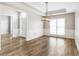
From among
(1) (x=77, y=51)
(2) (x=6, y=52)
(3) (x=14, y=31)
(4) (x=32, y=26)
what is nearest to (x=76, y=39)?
(1) (x=77, y=51)

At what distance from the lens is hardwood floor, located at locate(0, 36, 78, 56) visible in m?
2.03

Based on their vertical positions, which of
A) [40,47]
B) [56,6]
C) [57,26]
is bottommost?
[40,47]

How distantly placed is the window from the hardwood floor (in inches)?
6.0

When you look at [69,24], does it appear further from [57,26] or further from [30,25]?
[30,25]

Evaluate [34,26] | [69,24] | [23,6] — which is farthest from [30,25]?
[69,24]

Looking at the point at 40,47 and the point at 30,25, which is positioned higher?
the point at 30,25

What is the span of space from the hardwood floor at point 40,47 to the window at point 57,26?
6.0 inches

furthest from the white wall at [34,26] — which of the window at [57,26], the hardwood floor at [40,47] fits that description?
the window at [57,26]

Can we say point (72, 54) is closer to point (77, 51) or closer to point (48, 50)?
point (77, 51)

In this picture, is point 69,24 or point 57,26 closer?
point 69,24

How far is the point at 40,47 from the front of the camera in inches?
83.0

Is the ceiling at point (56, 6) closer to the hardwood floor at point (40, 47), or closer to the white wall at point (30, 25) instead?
the white wall at point (30, 25)

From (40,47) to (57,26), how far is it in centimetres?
59

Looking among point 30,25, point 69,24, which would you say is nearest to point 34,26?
point 30,25
